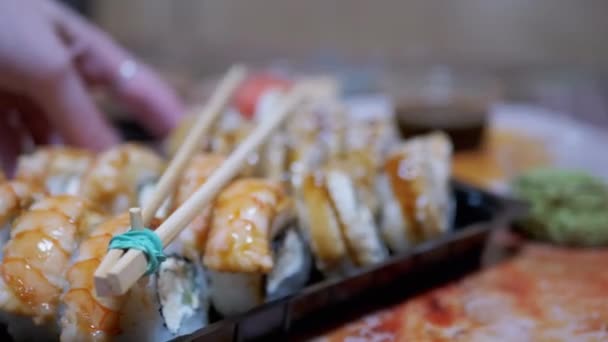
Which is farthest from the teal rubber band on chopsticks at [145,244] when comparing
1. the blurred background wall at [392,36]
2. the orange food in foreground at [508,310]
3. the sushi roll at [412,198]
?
the blurred background wall at [392,36]

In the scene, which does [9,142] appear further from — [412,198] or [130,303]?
[412,198]

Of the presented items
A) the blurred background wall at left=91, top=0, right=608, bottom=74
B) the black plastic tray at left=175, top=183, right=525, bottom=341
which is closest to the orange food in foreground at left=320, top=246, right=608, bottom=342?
the black plastic tray at left=175, top=183, right=525, bottom=341

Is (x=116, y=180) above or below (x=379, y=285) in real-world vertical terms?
above

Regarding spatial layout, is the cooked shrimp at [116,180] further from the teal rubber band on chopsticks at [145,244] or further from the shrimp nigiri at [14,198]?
the teal rubber band on chopsticks at [145,244]

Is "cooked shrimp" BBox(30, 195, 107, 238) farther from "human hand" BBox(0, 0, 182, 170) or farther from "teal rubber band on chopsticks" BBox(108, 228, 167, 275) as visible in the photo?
"human hand" BBox(0, 0, 182, 170)

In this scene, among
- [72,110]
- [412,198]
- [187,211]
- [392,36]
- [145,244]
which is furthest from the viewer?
[392,36]

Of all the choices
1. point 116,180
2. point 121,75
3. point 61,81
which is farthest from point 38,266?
point 121,75

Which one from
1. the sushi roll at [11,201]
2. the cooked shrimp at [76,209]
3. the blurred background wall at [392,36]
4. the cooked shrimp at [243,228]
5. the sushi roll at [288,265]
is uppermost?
the blurred background wall at [392,36]
